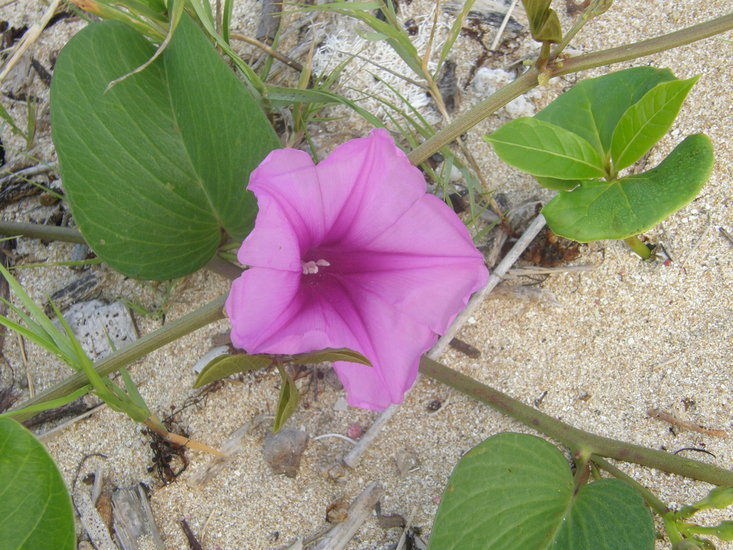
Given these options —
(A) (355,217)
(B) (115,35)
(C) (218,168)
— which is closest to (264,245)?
(A) (355,217)

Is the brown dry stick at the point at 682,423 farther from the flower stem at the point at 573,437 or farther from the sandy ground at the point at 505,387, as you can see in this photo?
the flower stem at the point at 573,437

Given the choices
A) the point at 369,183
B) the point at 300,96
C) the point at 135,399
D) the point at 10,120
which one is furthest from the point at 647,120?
the point at 10,120

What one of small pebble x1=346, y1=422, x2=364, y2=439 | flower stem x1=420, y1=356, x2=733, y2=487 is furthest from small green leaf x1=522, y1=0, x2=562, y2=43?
small pebble x1=346, y1=422, x2=364, y2=439

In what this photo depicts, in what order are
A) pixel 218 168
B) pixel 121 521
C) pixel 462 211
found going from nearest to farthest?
pixel 218 168
pixel 121 521
pixel 462 211

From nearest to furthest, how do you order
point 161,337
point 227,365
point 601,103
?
point 227,365 → point 161,337 → point 601,103

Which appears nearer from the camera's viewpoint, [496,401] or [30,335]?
[30,335]

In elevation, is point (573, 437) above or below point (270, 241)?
below

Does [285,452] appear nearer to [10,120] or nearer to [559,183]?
[559,183]

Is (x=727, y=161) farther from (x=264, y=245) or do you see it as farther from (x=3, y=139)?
(x=3, y=139)
